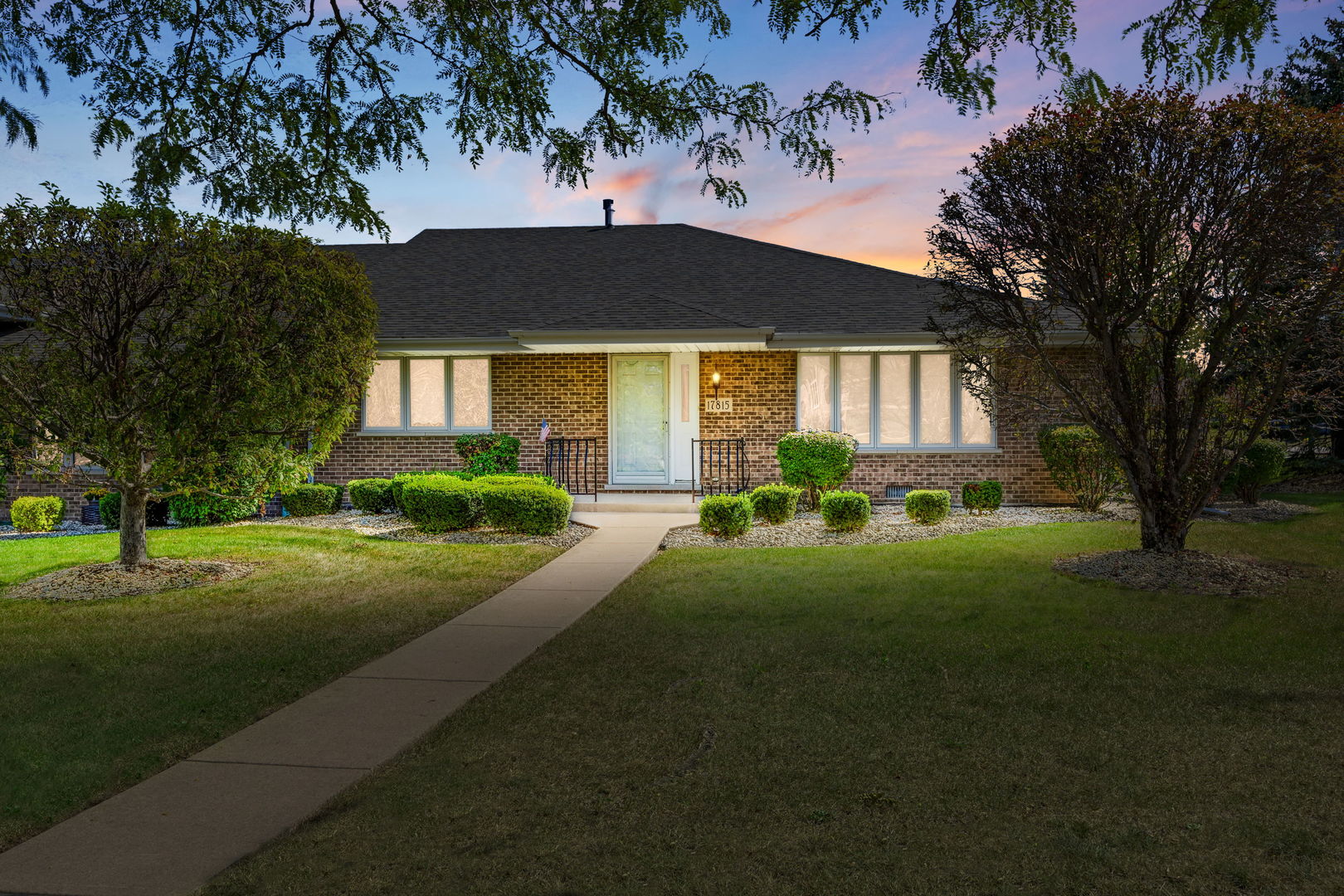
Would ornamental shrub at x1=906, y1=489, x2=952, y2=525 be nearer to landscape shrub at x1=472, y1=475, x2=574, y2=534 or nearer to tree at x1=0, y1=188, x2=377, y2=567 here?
landscape shrub at x1=472, y1=475, x2=574, y2=534

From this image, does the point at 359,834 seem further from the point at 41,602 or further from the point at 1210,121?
the point at 1210,121

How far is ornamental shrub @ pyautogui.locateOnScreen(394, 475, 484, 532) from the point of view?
37.2 ft

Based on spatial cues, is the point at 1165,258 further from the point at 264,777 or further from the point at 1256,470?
the point at 264,777

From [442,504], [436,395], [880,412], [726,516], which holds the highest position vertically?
[436,395]

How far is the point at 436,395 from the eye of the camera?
15.5m

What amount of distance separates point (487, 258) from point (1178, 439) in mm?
→ 13314

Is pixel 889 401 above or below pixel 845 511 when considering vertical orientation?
above

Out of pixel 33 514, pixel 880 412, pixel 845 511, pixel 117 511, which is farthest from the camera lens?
pixel 880 412

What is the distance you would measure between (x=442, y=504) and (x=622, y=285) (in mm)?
6390

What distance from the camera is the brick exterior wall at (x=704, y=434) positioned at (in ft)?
47.9

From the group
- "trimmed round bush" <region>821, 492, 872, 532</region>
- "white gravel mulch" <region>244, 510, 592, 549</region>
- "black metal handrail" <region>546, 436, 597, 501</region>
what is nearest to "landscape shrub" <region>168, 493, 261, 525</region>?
"white gravel mulch" <region>244, 510, 592, 549</region>

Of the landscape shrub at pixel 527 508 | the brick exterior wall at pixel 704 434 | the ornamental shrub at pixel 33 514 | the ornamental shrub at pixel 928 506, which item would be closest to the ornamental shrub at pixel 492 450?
the brick exterior wall at pixel 704 434

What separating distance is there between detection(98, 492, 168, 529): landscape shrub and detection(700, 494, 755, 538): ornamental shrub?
322 inches

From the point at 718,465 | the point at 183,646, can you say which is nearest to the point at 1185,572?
the point at 718,465
